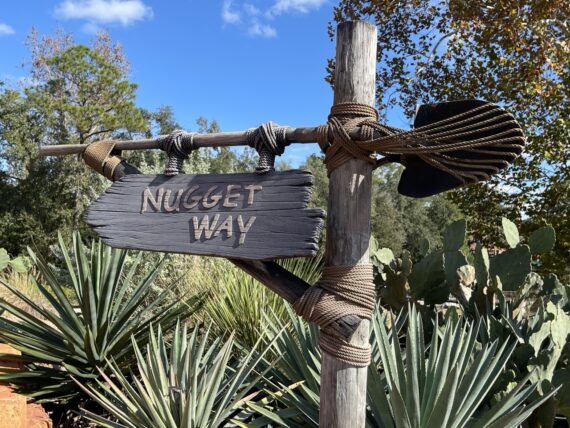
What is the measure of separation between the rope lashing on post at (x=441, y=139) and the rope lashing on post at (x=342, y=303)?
43cm

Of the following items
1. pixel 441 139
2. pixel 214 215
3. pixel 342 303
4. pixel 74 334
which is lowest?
pixel 74 334

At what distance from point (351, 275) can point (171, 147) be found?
107cm

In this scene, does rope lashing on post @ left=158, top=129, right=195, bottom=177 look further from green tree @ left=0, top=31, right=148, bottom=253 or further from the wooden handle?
green tree @ left=0, top=31, right=148, bottom=253

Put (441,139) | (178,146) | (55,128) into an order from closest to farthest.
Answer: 1. (441,139)
2. (178,146)
3. (55,128)

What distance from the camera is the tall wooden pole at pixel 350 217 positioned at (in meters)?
1.88

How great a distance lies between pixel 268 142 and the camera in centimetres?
207

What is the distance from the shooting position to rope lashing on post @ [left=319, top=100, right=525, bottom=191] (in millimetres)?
1718

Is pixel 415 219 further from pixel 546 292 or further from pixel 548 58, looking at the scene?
pixel 546 292

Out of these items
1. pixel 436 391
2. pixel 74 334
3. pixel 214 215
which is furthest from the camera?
pixel 74 334

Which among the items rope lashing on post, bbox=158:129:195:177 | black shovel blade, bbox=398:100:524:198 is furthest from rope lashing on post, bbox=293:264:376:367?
rope lashing on post, bbox=158:129:195:177

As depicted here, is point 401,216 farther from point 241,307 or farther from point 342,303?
point 342,303

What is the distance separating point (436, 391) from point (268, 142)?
1.33 m

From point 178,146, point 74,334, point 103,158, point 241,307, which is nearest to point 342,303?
point 178,146

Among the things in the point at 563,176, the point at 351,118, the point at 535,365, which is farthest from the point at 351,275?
the point at 563,176
